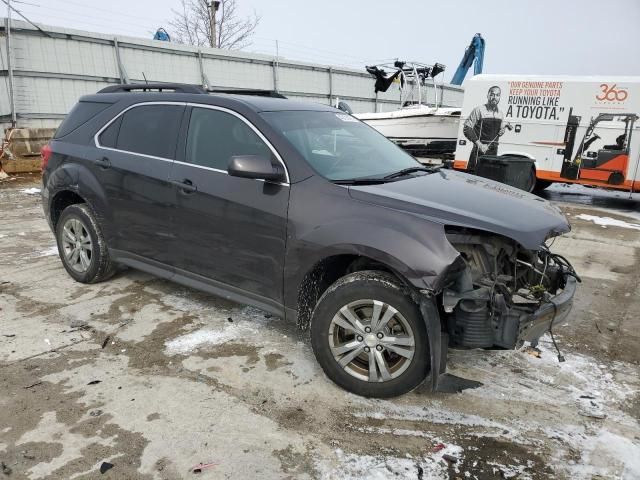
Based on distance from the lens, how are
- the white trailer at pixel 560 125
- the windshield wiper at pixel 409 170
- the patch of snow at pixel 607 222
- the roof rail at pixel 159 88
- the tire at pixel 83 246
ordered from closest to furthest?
the windshield wiper at pixel 409 170, the roof rail at pixel 159 88, the tire at pixel 83 246, the patch of snow at pixel 607 222, the white trailer at pixel 560 125

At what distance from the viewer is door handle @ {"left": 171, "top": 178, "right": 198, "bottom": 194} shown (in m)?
3.65

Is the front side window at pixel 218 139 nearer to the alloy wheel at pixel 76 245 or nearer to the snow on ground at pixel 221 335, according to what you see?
the snow on ground at pixel 221 335

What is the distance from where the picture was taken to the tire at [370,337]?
2.85 metres

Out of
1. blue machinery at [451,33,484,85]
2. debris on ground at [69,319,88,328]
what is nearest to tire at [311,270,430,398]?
debris on ground at [69,319,88,328]

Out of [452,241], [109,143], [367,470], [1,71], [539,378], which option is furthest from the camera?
[1,71]

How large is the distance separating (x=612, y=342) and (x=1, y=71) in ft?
43.5

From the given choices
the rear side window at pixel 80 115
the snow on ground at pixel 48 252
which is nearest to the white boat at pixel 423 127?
the snow on ground at pixel 48 252

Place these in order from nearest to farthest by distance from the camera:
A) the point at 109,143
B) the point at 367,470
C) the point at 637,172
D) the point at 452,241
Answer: the point at 367,470 < the point at 452,241 < the point at 109,143 < the point at 637,172

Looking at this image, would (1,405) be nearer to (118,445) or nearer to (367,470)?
(118,445)

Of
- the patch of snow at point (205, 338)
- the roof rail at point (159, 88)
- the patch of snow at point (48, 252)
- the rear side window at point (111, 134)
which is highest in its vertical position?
the roof rail at point (159, 88)

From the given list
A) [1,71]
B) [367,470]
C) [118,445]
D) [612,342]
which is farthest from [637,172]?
[1,71]

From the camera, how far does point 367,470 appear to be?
2.47 m

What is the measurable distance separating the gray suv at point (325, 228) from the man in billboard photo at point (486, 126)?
7.76 m

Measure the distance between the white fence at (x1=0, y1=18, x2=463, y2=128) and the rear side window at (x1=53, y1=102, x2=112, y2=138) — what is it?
18.9 ft
